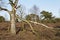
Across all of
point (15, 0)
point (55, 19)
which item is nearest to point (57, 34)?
point (15, 0)

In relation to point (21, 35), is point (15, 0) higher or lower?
higher

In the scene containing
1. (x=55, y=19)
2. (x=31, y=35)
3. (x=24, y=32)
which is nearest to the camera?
(x=31, y=35)

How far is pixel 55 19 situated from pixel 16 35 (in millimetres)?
25491

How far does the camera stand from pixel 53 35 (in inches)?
1004

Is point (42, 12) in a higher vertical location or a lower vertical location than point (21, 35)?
higher

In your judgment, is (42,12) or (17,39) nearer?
(17,39)

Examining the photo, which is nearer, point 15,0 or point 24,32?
point 15,0

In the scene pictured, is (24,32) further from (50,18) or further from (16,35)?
(50,18)

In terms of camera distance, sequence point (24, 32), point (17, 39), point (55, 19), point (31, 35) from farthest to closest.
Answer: point (55, 19)
point (24, 32)
point (31, 35)
point (17, 39)

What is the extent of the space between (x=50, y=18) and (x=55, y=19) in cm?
150

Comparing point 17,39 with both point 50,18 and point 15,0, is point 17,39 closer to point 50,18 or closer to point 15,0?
point 15,0

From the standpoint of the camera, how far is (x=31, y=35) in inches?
971

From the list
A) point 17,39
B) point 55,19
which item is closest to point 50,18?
point 55,19

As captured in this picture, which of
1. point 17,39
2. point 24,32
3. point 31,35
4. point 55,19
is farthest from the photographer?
point 55,19
